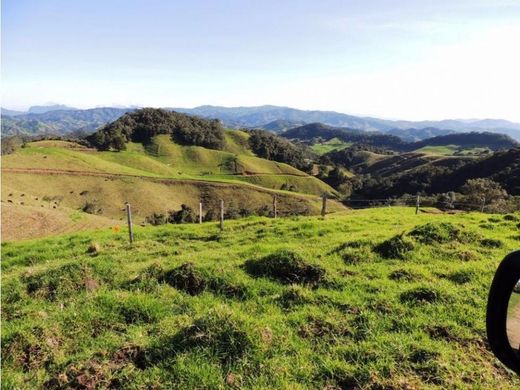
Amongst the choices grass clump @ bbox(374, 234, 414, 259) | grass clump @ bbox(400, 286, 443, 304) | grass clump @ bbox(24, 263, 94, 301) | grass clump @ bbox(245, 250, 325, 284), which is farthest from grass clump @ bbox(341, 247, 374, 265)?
grass clump @ bbox(24, 263, 94, 301)

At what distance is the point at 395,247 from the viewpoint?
38.1ft

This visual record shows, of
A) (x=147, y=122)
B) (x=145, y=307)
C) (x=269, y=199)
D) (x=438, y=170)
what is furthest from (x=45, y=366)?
(x=147, y=122)

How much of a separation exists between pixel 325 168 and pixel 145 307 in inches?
6026

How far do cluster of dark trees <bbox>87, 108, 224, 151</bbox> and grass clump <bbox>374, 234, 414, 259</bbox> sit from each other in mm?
128705

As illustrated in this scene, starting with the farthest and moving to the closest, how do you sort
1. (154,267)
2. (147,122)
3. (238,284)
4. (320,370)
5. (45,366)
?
(147,122) < (154,267) < (238,284) < (45,366) < (320,370)

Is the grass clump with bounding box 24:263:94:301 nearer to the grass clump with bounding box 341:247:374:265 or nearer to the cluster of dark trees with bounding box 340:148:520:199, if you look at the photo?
the grass clump with bounding box 341:247:374:265

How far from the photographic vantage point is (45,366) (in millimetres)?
5926

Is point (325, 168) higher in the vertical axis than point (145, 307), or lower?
lower

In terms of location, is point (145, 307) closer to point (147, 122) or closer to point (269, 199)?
point (269, 199)

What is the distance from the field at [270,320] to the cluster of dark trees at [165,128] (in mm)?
128773

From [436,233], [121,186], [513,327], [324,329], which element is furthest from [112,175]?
[513,327]

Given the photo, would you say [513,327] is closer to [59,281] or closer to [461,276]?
[461,276]

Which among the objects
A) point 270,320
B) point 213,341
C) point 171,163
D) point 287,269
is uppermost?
point 213,341

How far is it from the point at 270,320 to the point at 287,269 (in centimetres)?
279
